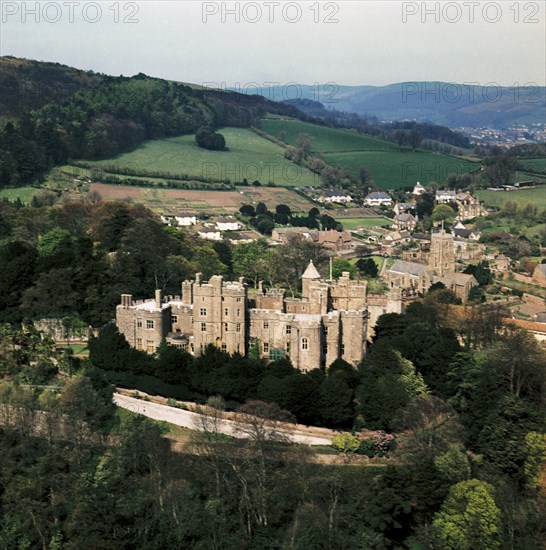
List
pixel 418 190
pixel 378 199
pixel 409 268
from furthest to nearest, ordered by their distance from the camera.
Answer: pixel 418 190, pixel 378 199, pixel 409 268

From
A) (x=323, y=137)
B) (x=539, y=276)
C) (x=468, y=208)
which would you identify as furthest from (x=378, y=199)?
(x=539, y=276)

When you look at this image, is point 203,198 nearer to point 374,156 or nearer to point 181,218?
point 181,218

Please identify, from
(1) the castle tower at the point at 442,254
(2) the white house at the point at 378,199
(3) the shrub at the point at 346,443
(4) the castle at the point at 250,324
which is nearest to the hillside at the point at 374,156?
(2) the white house at the point at 378,199

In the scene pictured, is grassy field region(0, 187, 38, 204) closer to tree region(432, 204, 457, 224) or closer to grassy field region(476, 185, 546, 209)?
tree region(432, 204, 457, 224)

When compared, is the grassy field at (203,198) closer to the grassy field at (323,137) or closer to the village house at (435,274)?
the village house at (435,274)

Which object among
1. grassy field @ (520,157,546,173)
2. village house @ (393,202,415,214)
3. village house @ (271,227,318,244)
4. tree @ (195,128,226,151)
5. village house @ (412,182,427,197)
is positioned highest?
tree @ (195,128,226,151)

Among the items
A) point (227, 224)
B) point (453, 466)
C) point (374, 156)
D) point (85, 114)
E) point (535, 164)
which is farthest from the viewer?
point (374, 156)

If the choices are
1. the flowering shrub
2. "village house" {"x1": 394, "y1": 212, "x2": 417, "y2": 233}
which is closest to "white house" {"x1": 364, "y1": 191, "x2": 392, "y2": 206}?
"village house" {"x1": 394, "y1": 212, "x2": 417, "y2": 233}
